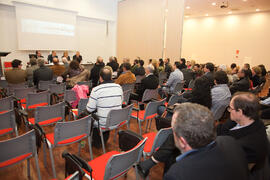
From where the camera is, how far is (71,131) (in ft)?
7.94

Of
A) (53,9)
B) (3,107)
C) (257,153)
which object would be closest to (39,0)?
(53,9)

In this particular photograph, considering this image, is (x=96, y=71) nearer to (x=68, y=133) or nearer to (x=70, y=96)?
(x=70, y=96)

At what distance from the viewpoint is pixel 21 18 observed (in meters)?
9.00

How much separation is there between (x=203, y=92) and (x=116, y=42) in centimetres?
1105

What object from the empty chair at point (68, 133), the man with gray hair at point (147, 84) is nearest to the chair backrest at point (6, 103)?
the empty chair at point (68, 133)

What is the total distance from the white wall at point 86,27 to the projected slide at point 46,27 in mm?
574

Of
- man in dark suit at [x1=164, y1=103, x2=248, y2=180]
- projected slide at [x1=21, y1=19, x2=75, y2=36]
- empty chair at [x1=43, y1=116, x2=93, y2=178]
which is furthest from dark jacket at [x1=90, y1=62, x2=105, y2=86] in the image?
projected slide at [x1=21, y1=19, x2=75, y2=36]

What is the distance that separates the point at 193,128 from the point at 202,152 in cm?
14

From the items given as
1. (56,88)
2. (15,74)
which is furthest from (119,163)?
(15,74)

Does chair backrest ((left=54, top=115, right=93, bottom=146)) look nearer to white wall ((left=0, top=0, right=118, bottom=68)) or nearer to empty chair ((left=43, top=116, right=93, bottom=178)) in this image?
empty chair ((left=43, top=116, right=93, bottom=178))

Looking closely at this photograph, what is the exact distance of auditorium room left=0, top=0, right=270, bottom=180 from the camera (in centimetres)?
149

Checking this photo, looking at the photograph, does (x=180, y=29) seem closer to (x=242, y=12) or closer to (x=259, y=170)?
(x=242, y=12)

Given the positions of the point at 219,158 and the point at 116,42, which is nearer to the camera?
the point at 219,158

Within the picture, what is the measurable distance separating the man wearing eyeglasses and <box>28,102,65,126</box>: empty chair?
2559mm
